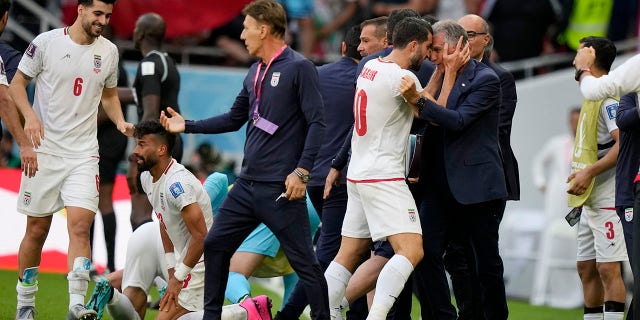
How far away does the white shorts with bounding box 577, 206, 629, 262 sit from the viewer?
10.2 metres

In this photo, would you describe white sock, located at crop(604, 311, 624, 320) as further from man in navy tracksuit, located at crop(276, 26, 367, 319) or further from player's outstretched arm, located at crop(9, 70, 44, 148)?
player's outstretched arm, located at crop(9, 70, 44, 148)

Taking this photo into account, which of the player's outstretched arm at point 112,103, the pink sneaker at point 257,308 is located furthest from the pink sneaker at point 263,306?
the player's outstretched arm at point 112,103

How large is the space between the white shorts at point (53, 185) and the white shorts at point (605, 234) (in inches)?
153

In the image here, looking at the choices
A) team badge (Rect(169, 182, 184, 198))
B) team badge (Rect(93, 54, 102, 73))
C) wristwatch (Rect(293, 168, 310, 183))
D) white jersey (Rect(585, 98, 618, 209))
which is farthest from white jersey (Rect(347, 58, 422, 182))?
team badge (Rect(93, 54, 102, 73))

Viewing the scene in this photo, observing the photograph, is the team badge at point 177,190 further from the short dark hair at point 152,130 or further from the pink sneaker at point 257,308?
the pink sneaker at point 257,308

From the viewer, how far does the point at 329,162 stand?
10344 millimetres

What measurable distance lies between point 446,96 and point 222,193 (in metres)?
2.32

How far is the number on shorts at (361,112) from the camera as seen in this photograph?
8.98 metres

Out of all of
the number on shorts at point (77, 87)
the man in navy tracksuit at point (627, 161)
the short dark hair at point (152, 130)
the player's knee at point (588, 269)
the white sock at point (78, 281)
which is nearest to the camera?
the man in navy tracksuit at point (627, 161)

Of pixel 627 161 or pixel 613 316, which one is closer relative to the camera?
pixel 627 161

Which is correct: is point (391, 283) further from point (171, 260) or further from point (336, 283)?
point (171, 260)

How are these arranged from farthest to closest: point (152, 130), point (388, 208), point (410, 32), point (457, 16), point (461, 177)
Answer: point (457, 16) < point (152, 130) < point (461, 177) < point (410, 32) < point (388, 208)

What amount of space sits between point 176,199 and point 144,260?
0.97 m

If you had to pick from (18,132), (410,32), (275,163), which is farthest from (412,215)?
(18,132)
